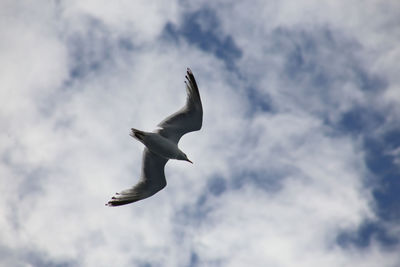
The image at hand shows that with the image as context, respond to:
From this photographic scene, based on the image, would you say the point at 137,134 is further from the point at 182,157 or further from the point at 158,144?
the point at 182,157

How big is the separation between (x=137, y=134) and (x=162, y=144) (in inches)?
54.8

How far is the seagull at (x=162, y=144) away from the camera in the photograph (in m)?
20.5

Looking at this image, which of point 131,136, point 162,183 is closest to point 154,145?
point 131,136

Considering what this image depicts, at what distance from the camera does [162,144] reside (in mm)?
21062

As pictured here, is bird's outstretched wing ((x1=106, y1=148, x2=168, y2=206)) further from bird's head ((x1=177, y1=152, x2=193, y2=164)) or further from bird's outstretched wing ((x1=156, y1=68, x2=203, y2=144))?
bird's outstretched wing ((x1=156, y1=68, x2=203, y2=144))

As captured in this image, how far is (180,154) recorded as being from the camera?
2222 centimetres

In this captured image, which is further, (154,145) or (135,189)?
(135,189)

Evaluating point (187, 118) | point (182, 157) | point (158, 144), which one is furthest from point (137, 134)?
point (182, 157)

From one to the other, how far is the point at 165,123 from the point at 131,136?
186 cm

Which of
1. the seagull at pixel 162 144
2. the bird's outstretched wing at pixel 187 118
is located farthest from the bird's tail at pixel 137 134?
the bird's outstretched wing at pixel 187 118

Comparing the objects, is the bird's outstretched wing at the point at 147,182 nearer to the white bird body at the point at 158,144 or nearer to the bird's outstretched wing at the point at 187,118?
the white bird body at the point at 158,144

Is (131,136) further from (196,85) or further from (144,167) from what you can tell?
(196,85)

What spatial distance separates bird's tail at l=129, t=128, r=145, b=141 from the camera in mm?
20531

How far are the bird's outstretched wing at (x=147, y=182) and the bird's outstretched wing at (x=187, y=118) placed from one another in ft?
5.58
